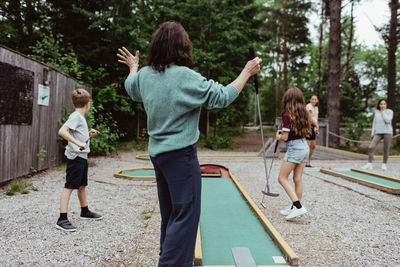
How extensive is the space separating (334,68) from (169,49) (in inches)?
509

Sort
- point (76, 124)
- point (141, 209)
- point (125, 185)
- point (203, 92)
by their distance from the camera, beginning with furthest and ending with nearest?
point (125, 185), point (141, 209), point (76, 124), point (203, 92)

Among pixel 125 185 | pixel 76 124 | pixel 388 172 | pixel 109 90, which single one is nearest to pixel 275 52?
pixel 109 90

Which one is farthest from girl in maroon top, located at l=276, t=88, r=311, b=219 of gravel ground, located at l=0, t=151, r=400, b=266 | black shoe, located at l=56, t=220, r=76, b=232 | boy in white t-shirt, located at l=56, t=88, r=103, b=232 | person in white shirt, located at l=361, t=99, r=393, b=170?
person in white shirt, located at l=361, t=99, r=393, b=170

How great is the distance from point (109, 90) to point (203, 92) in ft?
34.7

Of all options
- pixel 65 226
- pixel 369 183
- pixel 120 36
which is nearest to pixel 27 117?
pixel 65 226

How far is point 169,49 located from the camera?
172 centimetres

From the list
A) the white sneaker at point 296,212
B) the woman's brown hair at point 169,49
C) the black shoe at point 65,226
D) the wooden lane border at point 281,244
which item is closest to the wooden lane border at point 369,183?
the white sneaker at point 296,212

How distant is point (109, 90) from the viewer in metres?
11.5

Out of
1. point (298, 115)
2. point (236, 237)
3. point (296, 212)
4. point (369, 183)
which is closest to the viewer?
point (236, 237)

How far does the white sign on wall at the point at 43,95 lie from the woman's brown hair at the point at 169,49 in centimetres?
554

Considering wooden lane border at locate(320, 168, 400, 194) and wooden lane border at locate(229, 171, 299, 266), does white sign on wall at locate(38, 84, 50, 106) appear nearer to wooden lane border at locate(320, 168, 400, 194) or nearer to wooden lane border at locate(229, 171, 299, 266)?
wooden lane border at locate(229, 171, 299, 266)

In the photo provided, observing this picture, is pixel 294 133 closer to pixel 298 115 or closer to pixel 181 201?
pixel 298 115

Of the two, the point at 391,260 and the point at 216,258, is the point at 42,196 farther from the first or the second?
the point at 391,260

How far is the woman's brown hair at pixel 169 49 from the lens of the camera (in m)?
1.73
